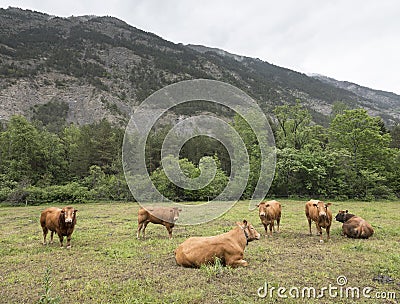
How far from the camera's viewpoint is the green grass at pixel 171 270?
18.7 ft

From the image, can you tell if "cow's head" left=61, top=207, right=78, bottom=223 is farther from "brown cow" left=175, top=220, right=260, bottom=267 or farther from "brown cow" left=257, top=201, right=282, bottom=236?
"brown cow" left=257, top=201, right=282, bottom=236

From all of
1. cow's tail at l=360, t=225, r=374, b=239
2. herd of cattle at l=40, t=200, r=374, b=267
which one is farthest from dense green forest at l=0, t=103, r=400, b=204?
cow's tail at l=360, t=225, r=374, b=239

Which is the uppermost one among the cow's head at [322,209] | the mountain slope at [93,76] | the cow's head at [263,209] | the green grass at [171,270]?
the mountain slope at [93,76]

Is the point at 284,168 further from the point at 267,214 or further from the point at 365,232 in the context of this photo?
the point at 365,232

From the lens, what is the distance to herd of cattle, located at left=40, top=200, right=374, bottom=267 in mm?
7324

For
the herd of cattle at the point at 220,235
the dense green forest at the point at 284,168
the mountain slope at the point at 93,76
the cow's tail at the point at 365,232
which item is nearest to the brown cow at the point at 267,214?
the herd of cattle at the point at 220,235

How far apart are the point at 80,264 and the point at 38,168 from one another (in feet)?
119

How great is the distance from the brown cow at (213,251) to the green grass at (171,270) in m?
0.27

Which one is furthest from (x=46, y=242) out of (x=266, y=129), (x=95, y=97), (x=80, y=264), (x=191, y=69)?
(x=191, y=69)

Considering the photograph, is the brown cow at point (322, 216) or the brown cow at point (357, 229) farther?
the brown cow at point (357, 229)

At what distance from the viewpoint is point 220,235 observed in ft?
25.7

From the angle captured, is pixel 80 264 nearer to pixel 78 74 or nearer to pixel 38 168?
pixel 38 168

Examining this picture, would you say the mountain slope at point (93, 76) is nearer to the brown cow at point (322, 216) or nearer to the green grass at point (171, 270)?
the green grass at point (171, 270)

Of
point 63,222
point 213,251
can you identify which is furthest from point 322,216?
point 63,222
